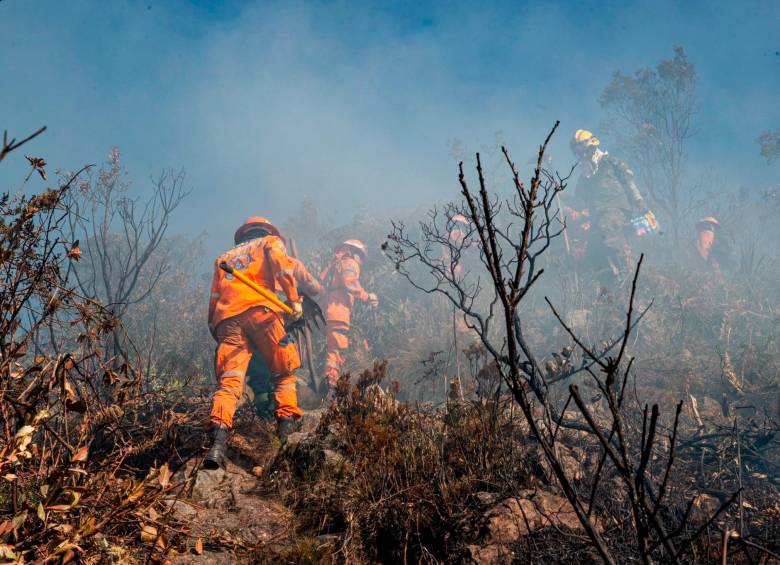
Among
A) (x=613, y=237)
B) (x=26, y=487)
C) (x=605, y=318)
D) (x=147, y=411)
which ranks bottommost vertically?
(x=26, y=487)

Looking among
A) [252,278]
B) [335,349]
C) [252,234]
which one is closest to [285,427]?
[252,278]

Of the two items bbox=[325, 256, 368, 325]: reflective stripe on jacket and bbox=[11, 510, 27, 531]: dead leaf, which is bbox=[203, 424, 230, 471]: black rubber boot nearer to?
bbox=[11, 510, 27, 531]: dead leaf

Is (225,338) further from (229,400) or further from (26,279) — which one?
(26,279)

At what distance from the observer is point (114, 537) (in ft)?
6.44

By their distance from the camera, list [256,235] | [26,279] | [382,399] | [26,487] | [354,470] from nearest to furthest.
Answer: [26,487] → [26,279] → [354,470] → [382,399] → [256,235]

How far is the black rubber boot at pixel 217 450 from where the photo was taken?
12.3 feet

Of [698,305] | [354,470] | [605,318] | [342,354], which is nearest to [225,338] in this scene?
[354,470]

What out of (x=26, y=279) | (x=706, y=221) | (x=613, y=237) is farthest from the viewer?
(x=706, y=221)

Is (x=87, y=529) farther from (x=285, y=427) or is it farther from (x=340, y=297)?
(x=340, y=297)

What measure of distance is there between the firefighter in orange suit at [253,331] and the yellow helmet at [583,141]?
19.7 m

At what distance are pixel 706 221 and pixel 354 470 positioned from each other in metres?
22.4

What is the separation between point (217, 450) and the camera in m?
3.84

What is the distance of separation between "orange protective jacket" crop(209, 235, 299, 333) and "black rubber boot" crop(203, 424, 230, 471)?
1.50 m

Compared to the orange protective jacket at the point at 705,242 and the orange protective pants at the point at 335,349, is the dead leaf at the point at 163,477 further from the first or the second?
the orange protective jacket at the point at 705,242
